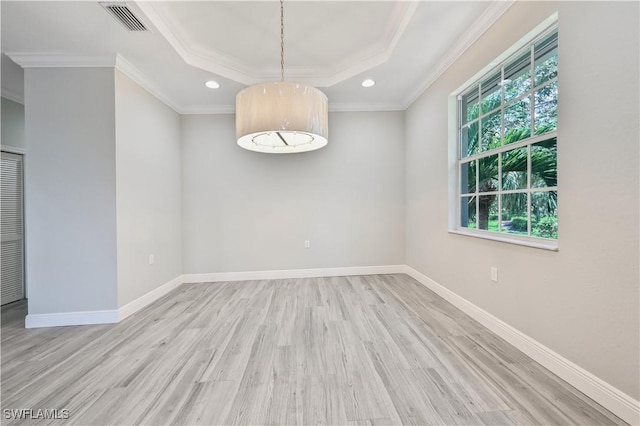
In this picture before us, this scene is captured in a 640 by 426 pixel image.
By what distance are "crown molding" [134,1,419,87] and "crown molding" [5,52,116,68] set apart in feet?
2.33

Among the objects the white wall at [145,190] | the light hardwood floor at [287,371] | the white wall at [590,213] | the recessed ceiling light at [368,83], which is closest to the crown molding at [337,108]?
the white wall at [145,190]

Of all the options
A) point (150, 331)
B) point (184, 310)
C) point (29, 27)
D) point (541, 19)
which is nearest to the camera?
point (541, 19)

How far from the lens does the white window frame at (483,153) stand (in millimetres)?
1745

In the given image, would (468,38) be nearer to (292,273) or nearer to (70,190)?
(292,273)

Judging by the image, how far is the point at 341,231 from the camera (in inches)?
156

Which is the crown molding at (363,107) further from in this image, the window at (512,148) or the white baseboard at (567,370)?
the white baseboard at (567,370)

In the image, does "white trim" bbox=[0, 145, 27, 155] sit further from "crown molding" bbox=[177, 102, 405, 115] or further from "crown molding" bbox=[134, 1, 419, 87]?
"crown molding" bbox=[134, 1, 419, 87]

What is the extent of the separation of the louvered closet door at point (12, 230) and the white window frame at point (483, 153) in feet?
18.0

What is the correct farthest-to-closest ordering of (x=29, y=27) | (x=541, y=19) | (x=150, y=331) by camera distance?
1. (x=150, y=331)
2. (x=29, y=27)
3. (x=541, y=19)

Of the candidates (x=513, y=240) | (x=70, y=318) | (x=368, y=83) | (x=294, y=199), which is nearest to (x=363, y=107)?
(x=368, y=83)

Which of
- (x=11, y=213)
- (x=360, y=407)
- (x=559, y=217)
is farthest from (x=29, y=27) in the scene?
(x=559, y=217)

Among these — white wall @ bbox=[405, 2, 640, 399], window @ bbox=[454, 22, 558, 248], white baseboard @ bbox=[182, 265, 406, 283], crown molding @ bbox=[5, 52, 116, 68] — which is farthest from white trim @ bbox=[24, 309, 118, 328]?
window @ bbox=[454, 22, 558, 248]

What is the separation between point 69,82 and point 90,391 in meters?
2.81

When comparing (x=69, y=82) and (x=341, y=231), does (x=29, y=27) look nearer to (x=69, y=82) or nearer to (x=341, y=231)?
(x=69, y=82)
